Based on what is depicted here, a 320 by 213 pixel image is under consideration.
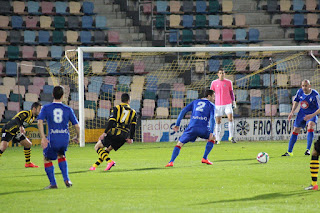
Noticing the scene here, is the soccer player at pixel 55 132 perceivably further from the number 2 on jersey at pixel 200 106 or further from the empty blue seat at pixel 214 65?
the empty blue seat at pixel 214 65

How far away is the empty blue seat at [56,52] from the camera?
71.7 ft

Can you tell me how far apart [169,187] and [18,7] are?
17983 millimetres

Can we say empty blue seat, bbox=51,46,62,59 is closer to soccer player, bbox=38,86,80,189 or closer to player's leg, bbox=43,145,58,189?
soccer player, bbox=38,86,80,189

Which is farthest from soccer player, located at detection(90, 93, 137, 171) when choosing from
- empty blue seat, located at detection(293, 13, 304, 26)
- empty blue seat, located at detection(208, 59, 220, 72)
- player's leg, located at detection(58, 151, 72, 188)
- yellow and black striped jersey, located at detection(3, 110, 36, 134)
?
empty blue seat, located at detection(293, 13, 304, 26)

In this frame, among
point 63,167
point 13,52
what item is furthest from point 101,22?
point 63,167

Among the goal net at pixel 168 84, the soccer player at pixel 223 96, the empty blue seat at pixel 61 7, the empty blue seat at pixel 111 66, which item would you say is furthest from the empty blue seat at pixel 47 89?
the soccer player at pixel 223 96

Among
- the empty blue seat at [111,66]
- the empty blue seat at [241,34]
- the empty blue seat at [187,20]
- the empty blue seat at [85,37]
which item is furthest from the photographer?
the empty blue seat at [187,20]

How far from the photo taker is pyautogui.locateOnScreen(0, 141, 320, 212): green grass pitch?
5680 mm

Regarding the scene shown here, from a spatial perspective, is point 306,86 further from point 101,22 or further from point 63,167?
point 101,22

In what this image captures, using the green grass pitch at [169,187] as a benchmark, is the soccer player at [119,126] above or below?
above

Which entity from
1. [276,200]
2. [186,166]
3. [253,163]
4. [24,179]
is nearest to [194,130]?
[186,166]

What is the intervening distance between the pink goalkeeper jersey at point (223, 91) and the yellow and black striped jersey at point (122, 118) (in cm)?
→ 565

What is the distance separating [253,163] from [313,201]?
4534mm

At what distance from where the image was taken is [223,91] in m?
15.0
